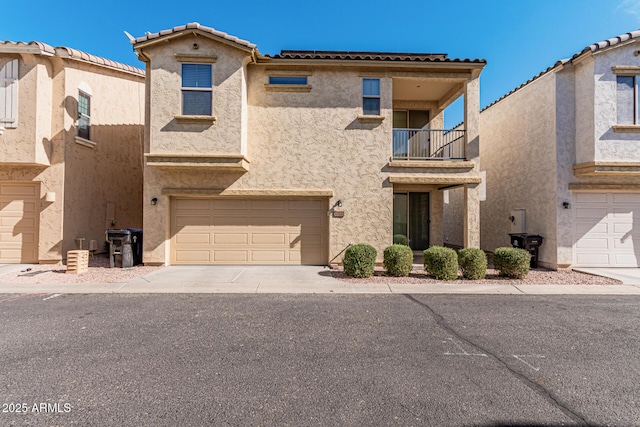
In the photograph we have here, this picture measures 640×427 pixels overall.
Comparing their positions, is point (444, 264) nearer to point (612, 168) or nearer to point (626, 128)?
point (612, 168)

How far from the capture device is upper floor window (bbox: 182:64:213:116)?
9.63 metres

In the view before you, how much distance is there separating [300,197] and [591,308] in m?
7.99

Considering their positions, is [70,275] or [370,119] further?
[370,119]

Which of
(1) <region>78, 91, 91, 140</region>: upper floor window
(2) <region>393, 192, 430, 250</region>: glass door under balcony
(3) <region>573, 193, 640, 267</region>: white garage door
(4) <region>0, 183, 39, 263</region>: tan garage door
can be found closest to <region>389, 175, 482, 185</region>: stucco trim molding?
(2) <region>393, 192, 430, 250</region>: glass door under balcony

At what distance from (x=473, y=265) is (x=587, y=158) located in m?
5.40

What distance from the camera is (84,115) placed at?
1143cm

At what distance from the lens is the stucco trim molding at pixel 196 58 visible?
9.53 metres

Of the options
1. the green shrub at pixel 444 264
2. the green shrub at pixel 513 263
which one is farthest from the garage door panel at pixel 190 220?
the green shrub at pixel 513 263

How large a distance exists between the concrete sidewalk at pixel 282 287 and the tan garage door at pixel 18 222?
141 inches

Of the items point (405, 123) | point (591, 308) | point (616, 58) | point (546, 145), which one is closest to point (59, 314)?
point (591, 308)

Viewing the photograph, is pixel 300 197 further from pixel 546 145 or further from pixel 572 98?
pixel 572 98

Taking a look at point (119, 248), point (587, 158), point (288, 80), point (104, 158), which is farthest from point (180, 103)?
point (587, 158)

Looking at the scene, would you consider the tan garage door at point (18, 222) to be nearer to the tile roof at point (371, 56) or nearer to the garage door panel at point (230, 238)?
the garage door panel at point (230, 238)

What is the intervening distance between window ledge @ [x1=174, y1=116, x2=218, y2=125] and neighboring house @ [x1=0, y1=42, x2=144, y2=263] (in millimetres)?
4480
